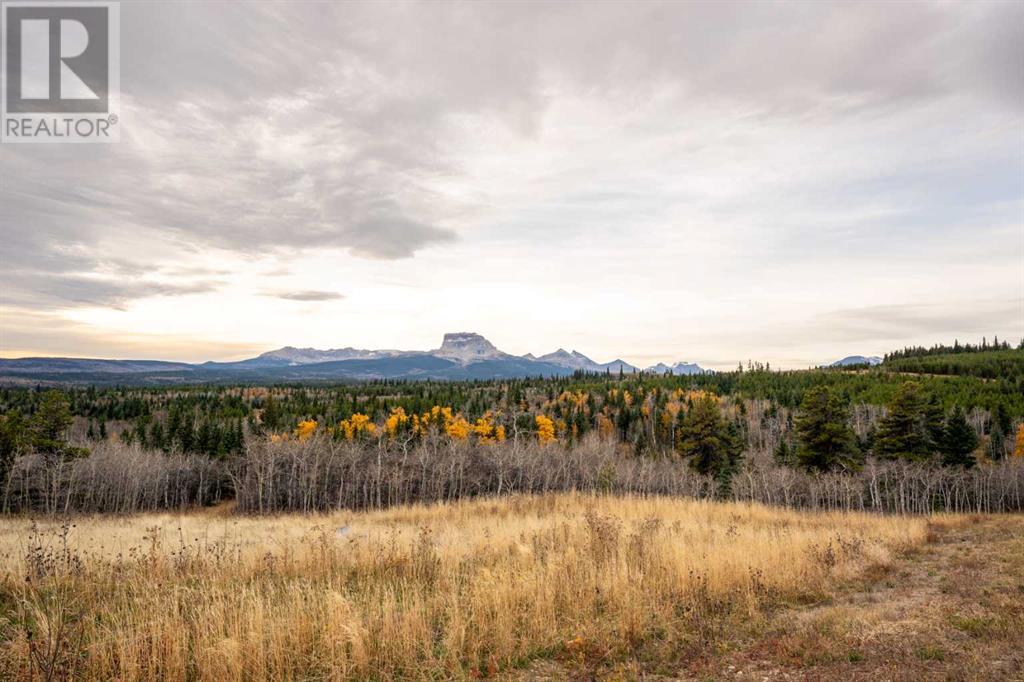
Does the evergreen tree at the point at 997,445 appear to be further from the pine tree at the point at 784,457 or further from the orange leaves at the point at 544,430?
the orange leaves at the point at 544,430

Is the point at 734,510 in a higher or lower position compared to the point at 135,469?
higher

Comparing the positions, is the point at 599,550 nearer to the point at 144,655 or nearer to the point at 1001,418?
the point at 144,655

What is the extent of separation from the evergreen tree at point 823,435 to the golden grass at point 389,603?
138 feet

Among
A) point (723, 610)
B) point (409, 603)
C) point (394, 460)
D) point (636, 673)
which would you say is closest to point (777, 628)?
point (723, 610)

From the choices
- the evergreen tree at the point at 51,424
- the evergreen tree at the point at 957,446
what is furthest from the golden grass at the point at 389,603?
the evergreen tree at the point at 957,446

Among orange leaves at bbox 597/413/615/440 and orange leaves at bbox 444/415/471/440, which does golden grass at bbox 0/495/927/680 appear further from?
orange leaves at bbox 597/413/615/440

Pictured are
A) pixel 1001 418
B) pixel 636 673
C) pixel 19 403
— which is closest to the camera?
pixel 636 673

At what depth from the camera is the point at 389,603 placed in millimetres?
7656

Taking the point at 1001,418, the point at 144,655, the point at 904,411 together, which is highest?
the point at 144,655

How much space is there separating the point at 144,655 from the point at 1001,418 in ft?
404

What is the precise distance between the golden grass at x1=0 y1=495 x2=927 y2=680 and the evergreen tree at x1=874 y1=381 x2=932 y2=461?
54.0m

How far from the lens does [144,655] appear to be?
235 inches

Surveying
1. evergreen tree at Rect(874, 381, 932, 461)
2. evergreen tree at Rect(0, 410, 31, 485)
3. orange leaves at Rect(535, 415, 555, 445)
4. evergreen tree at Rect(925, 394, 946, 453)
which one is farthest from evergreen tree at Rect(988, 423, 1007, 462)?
evergreen tree at Rect(0, 410, 31, 485)

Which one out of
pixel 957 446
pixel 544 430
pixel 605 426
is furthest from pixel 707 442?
pixel 605 426
